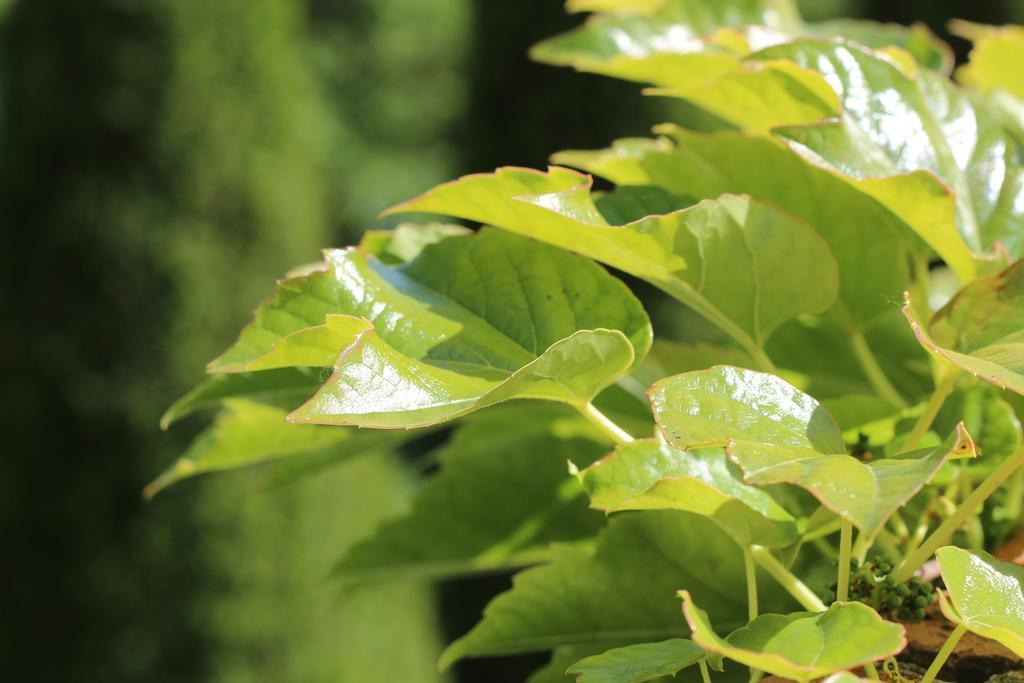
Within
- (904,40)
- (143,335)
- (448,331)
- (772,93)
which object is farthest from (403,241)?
(143,335)

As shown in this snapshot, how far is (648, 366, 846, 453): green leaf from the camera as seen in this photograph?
36 cm

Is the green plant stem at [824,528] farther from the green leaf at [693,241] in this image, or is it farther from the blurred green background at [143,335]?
the blurred green background at [143,335]

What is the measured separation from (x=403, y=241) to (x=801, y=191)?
0.73 ft

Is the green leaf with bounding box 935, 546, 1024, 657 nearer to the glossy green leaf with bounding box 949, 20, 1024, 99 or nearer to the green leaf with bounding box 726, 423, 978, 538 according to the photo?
the green leaf with bounding box 726, 423, 978, 538

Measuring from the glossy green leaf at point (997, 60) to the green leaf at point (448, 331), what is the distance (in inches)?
17.6

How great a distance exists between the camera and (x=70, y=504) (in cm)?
344

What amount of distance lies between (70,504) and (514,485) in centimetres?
314

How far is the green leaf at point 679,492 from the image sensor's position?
39cm

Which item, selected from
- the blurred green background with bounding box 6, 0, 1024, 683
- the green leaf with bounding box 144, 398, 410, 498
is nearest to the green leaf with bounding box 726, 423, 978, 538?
the green leaf with bounding box 144, 398, 410, 498

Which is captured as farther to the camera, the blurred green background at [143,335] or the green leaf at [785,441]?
the blurred green background at [143,335]

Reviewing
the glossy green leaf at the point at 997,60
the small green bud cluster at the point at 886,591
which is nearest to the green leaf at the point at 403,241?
the small green bud cluster at the point at 886,591

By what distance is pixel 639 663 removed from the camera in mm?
380

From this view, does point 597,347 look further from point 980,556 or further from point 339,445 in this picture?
point 339,445

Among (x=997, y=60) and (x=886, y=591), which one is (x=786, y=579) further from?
(x=997, y=60)
